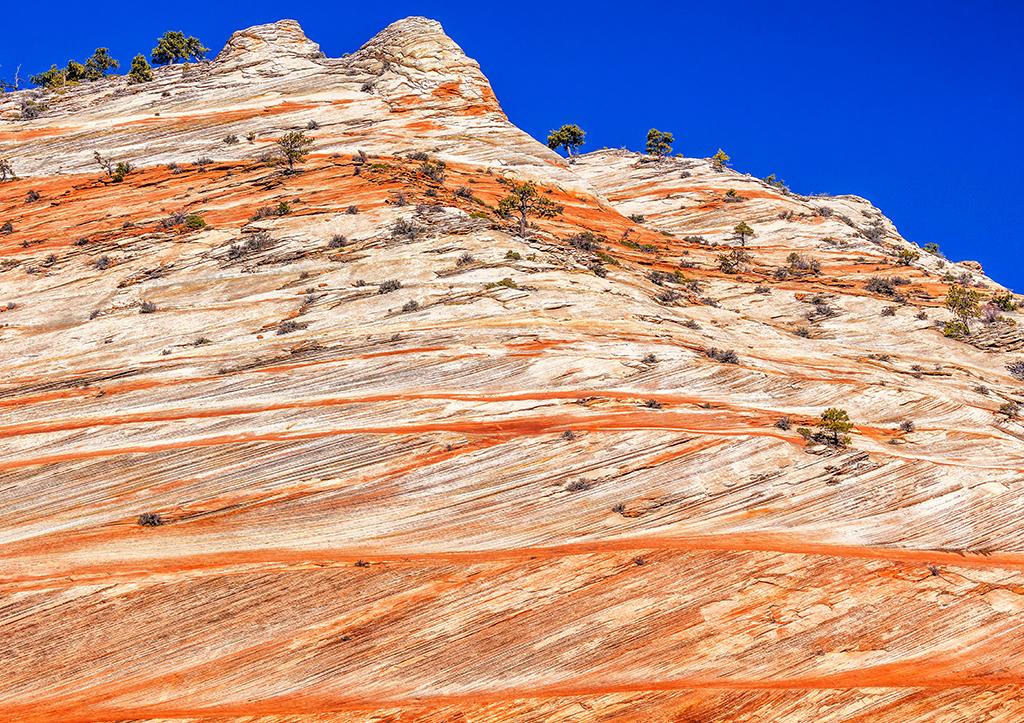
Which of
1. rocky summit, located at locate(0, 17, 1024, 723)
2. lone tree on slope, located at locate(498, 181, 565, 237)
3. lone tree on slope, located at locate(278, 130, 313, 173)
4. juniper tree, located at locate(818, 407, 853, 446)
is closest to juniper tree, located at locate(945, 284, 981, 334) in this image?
rocky summit, located at locate(0, 17, 1024, 723)

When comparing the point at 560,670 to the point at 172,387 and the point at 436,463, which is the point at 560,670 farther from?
the point at 172,387

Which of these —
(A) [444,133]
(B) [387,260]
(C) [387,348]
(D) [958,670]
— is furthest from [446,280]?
(A) [444,133]

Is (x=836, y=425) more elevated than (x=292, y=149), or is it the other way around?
(x=292, y=149)

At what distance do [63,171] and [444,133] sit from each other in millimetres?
26226

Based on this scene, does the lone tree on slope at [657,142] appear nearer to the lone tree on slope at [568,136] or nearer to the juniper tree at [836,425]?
the lone tree on slope at [568,136]

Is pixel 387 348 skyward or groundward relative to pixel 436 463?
skyward

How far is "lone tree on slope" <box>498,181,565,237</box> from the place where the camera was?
148 ft

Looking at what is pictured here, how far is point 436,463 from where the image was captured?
24266 millimetres

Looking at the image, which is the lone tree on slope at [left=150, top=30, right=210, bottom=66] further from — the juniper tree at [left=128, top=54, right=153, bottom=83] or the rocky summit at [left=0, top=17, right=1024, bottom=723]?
the rocky summit at [left=0, top=17, right=1024, bottom=723]

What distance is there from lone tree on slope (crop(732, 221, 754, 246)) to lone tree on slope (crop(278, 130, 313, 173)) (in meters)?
31.0

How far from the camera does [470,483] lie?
2378 cm

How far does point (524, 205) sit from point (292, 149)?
15589 mm

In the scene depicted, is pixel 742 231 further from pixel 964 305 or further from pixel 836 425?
pixel 836 425

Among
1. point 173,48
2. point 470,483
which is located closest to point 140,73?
point 173,48
